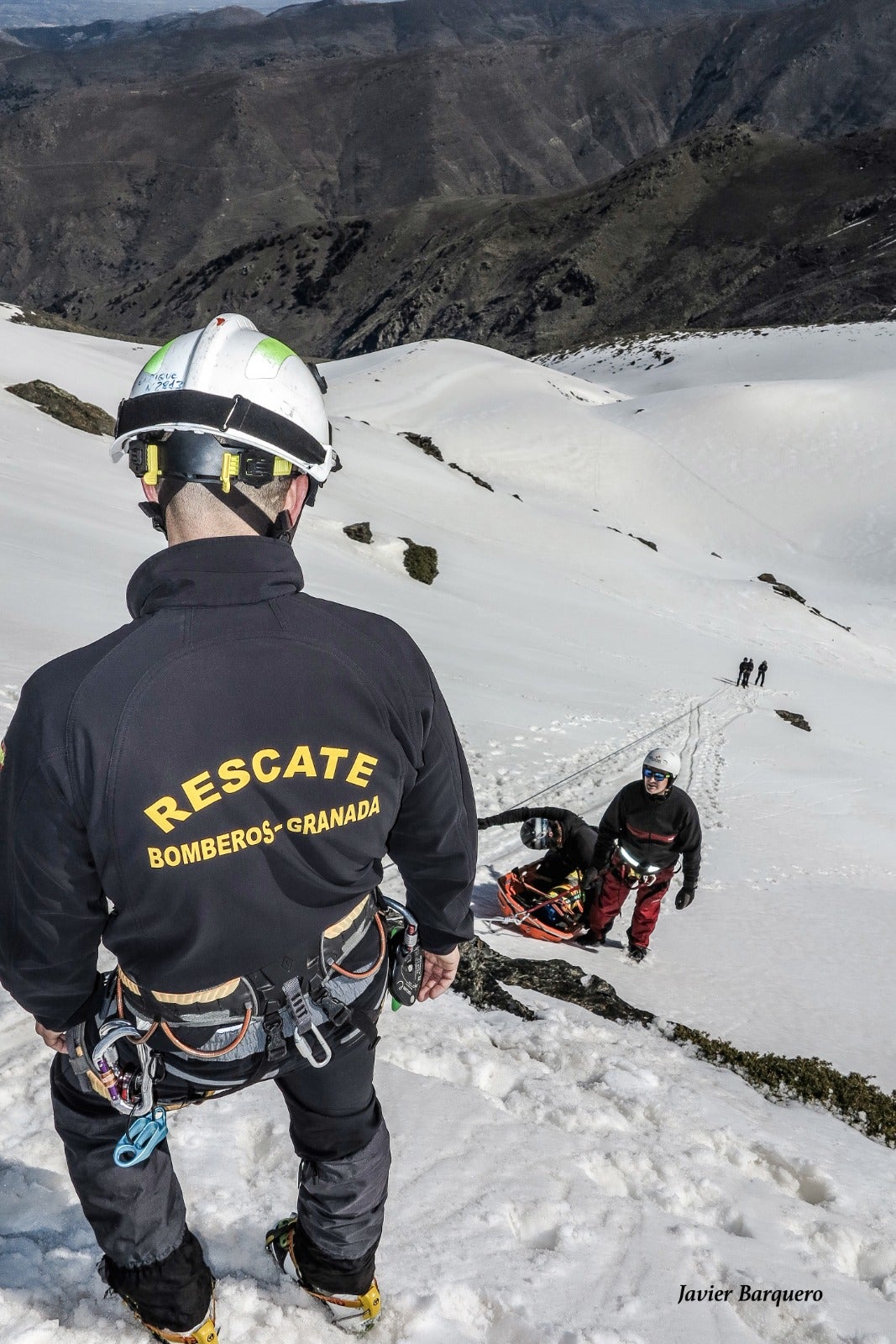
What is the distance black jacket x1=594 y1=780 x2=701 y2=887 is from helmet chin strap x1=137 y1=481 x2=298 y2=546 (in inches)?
226

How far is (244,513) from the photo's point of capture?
218cm

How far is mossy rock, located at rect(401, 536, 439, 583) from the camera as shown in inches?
846

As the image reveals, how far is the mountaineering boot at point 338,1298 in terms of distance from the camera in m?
2.70

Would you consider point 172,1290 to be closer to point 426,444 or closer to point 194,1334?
point 194,1334

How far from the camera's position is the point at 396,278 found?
493 ft

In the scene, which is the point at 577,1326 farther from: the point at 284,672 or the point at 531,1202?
the point at 284,672

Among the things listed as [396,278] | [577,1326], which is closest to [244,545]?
[577,1326]

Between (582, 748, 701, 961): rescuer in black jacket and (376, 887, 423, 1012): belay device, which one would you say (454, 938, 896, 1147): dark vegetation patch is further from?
(376, 887, 423, 1012): belay device

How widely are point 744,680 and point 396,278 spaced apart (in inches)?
5752

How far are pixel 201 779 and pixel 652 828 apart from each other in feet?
20.2

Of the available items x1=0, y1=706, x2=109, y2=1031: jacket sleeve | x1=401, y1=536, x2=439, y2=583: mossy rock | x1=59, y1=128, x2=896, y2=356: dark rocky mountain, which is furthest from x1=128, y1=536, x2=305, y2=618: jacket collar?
x1=59, y1=128, x2=896, y2=356: dark rocky mountain

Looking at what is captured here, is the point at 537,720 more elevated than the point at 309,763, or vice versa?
the point at 309,763

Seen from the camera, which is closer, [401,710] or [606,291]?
[401,710]

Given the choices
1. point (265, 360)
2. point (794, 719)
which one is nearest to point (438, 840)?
point (265, 360)
